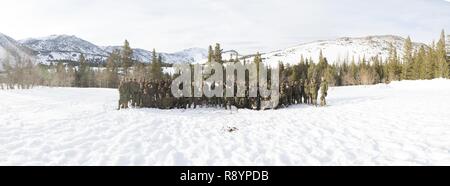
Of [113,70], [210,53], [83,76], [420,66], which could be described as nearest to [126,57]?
[113,70]

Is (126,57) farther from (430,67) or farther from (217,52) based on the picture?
(430,67)

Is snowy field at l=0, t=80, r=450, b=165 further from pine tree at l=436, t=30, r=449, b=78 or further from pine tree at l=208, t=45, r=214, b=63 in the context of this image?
pine tree at l=436, t=30, r=449, b=78

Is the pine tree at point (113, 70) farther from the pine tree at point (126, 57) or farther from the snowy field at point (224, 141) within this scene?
the snowy field at point (224, 141)

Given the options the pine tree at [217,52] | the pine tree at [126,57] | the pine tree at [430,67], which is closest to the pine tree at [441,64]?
the pine tree at [430,67]

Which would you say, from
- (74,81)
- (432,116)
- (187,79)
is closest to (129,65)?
(74,81)

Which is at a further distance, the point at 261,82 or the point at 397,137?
the point at 261,82

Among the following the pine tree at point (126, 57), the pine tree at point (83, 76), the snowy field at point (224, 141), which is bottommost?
the snowy field at point (224, 141)

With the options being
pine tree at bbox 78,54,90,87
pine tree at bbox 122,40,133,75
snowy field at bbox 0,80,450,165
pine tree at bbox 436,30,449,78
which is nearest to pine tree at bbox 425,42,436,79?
pine tree at bbox 436,30,449,78

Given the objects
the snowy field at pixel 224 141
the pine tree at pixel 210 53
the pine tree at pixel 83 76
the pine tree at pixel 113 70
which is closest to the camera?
the snowy field at pixel 224 141

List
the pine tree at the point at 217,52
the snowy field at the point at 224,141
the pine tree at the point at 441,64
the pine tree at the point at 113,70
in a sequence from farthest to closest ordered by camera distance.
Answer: the pine tree at the point at 113,70
the pine tree at the point at 217,52
the pine tree at the point at 441,64
the snowy field at the point at 224,141

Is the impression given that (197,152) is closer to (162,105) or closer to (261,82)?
(162,105)

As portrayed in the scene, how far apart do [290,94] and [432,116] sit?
832 cm

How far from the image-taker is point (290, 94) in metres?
19.7

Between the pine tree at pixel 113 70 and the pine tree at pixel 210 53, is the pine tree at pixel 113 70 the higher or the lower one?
the lower one
